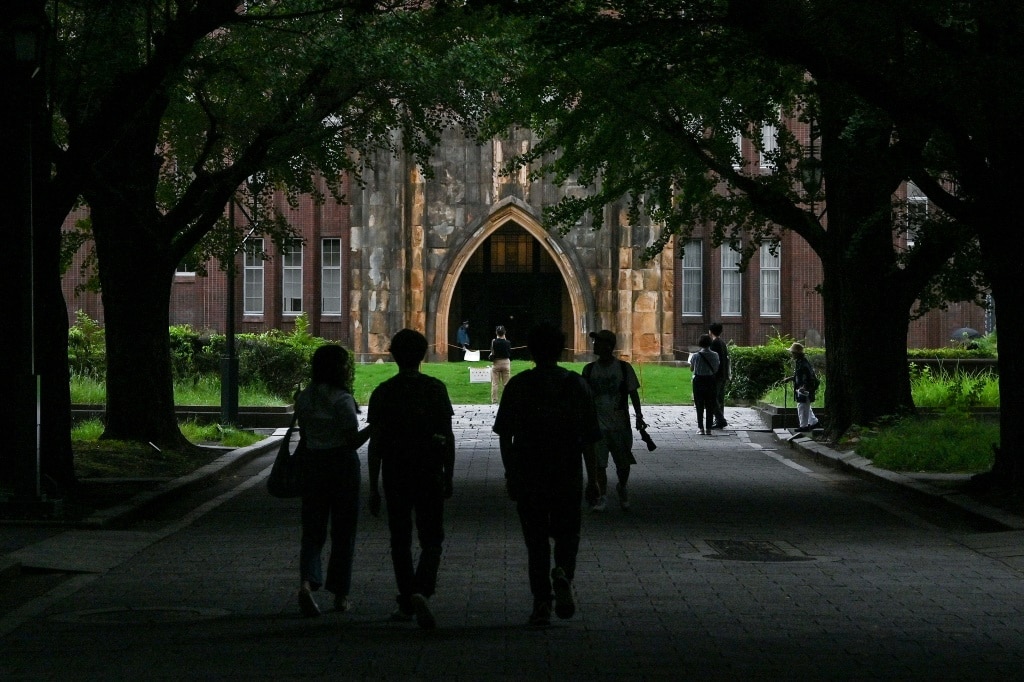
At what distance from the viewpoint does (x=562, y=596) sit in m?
8.59

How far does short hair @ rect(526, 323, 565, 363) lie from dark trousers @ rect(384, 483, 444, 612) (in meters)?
0.92

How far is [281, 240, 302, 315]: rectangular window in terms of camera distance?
5269 centimetres

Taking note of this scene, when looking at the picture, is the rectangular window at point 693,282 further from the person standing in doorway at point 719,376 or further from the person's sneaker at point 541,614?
the person's sneaker at point 541,614

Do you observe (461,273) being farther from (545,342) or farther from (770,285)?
(545,342)

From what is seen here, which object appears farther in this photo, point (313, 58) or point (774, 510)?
point (313, 58)

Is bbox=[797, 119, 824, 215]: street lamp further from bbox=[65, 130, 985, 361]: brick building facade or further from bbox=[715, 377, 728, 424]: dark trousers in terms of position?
bbox=[65, 130, 985, 361]: brick building facade

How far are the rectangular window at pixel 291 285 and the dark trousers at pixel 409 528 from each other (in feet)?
145

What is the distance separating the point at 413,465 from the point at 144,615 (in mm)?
1773

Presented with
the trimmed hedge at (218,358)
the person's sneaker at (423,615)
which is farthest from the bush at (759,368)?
the person's sneaker at (423,615)

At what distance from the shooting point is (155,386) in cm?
2180

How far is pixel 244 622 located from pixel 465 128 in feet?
51.0

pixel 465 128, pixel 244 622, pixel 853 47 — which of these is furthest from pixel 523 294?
pixel 244 622

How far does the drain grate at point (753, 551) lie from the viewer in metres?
11.9

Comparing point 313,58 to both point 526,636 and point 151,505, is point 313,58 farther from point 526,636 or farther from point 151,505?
point 526,636
